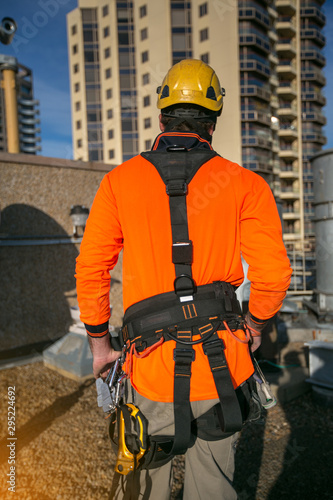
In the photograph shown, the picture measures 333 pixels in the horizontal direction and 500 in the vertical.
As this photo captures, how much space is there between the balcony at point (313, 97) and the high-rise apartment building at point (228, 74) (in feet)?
0.49

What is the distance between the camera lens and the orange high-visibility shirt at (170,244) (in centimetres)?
160

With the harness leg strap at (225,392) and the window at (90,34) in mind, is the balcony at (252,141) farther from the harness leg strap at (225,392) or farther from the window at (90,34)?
the harness leg strap at (225,392)

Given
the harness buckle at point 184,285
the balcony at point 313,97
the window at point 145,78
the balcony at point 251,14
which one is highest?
the balcony at point 251,14

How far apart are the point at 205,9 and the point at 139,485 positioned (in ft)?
174

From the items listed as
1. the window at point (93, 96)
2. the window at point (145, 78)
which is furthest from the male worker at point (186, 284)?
the window at point (93, 96)

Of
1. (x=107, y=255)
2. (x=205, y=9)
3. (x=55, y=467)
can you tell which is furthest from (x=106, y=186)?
(x=205, y=9)

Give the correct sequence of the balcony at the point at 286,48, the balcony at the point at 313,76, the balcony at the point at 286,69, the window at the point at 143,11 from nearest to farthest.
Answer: the window at the point at 143,11
the balcony at the point at 286,48
the balcony at the point at 286,69
the balcony at the point at 313,76

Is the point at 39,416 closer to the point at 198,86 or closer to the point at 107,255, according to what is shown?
the point at 107,255

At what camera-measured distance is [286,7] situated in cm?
4869

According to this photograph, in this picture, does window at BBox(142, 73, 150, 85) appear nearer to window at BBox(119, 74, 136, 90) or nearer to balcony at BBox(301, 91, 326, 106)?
window at BBox(119, 74, 136, 90)

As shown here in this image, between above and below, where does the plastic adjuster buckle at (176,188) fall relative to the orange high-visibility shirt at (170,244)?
above

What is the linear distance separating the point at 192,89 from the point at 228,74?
4812 cm

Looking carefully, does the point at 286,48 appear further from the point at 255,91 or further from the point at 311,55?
the point at 255,91

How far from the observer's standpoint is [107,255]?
1696 mm
